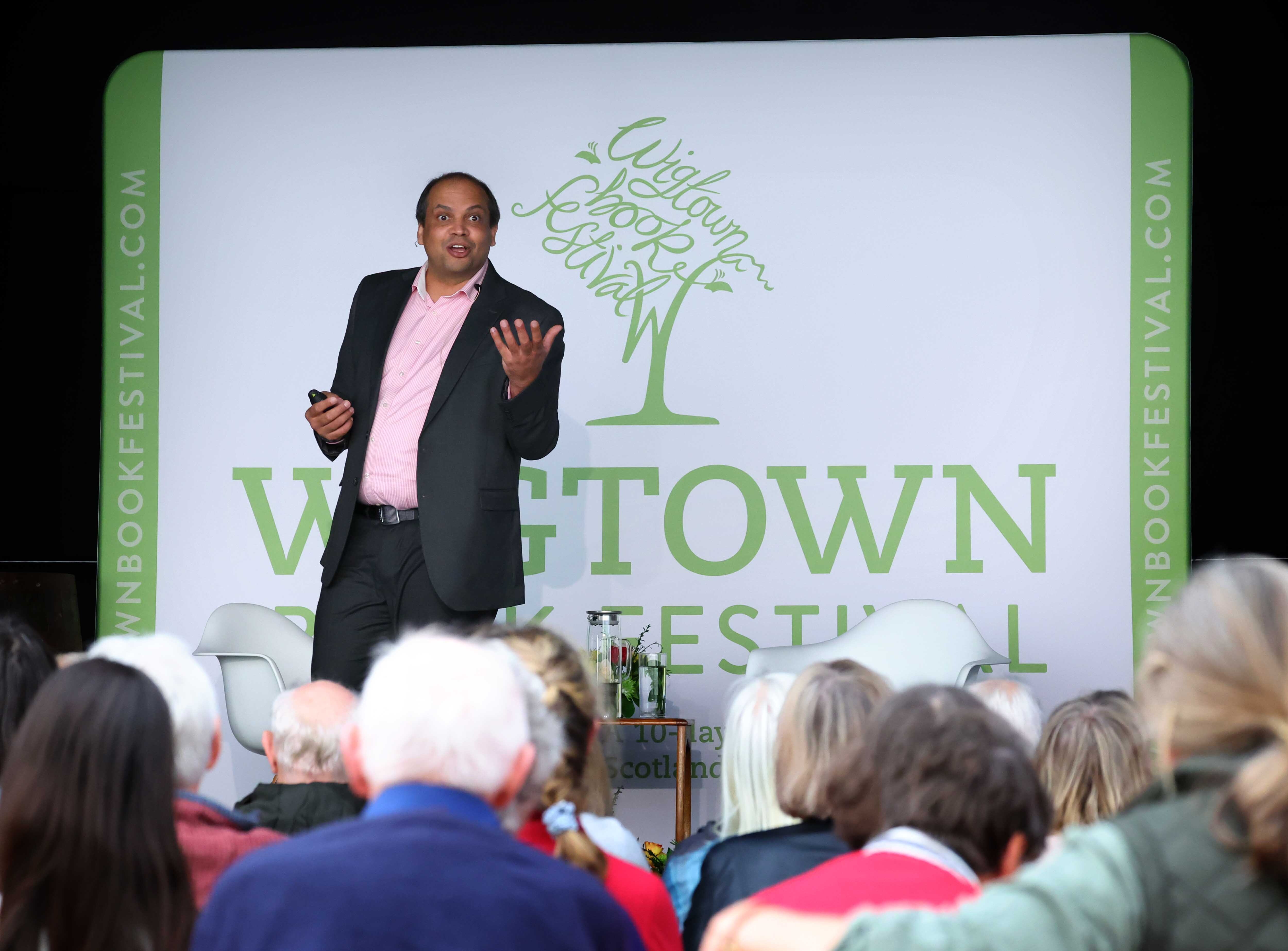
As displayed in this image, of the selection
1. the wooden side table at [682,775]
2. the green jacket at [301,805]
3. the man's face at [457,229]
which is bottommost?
the wooden side table at [682,775]

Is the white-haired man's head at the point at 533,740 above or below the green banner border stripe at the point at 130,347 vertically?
below

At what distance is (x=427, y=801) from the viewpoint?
122cm

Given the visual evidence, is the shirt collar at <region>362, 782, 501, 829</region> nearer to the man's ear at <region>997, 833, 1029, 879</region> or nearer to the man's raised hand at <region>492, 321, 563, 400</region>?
the man's ear at <region>997, 833, 1029, 879</region>

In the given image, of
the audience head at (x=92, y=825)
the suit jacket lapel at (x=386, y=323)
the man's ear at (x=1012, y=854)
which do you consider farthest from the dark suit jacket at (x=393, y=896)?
the suit jacket lapel at (x=386, y=323)

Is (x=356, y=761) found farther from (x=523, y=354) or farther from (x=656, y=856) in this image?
(x=523, y=354)

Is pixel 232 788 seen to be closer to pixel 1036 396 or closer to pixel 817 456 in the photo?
pixel 817 456

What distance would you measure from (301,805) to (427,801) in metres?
1.13

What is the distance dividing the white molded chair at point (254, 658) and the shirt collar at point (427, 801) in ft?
11.9

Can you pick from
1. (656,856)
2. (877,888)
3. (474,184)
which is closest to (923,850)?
(877,888)

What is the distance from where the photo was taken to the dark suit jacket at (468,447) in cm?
457

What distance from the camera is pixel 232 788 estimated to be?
531 cm

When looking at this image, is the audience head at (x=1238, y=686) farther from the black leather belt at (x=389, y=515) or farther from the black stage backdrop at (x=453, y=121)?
the black stage backdrop at (x=453, y=121)

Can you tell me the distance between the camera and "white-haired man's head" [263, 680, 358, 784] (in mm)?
2367

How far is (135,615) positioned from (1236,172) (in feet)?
15.3
